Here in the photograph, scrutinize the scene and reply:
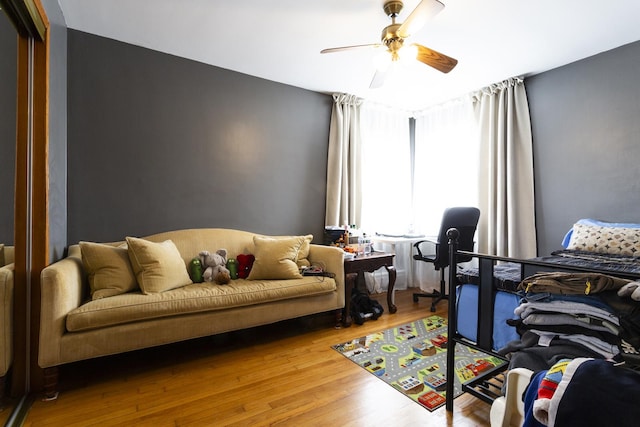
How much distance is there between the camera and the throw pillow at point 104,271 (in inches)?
81.4

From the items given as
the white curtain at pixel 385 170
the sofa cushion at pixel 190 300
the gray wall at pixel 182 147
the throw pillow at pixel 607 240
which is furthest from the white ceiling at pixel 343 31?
Result: the sofa cushion at pixel 190 300

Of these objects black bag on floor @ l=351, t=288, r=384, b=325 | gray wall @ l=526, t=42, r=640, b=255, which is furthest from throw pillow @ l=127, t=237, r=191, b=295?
gray wall @ l=526, t=42, r=640, b=255

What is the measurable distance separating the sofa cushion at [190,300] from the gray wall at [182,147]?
89 cm

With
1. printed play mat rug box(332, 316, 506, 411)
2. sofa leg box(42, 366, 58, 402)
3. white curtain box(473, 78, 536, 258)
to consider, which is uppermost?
white curtain box(473, 78, 536, 258)

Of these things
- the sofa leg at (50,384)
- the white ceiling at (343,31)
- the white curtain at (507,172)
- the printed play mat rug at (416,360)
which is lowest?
the printed play mat rug at (416,360)

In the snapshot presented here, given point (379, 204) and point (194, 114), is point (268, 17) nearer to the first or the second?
point (194, 114)

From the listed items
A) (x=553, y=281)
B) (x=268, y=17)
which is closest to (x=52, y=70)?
(x=268, y=17)

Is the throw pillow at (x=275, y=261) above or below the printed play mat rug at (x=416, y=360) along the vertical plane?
above

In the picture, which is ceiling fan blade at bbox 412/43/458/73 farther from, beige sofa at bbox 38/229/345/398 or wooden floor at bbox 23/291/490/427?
wooden floor at bbox 23/291/490/427

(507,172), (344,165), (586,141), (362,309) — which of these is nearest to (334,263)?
(362,309)

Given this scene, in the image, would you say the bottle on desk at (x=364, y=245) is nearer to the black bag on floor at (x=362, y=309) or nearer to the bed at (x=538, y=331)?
the black bag on floor at (x=362, y=309)

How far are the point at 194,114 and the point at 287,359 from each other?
233 centimetres

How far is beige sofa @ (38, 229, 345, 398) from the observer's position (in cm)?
175

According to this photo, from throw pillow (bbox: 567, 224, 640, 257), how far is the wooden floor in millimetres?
1668
